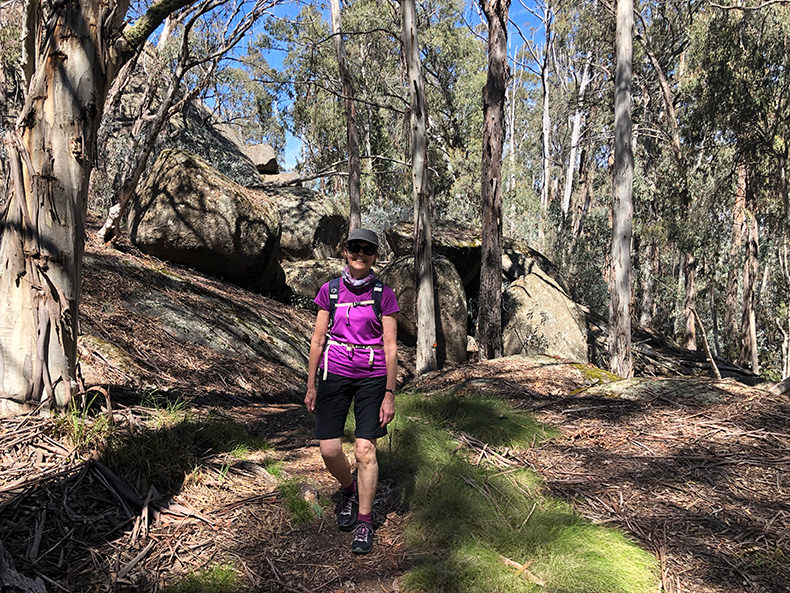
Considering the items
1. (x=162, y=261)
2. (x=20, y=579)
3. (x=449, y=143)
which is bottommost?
(x=20, y=579)

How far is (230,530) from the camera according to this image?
9.18 ft

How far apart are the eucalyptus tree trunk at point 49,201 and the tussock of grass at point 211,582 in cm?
139

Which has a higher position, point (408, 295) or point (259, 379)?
point (408, 295)

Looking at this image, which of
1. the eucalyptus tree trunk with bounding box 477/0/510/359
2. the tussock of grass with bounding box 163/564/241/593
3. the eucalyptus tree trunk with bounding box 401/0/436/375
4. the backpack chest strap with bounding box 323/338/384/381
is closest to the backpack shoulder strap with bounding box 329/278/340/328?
the backpack chest strap with bounding box 323/338/384/381

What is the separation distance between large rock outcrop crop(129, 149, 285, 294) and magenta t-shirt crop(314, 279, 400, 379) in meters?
5.87

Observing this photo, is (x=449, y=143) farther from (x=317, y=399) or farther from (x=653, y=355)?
(x=317, y=399)

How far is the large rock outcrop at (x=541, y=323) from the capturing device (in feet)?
34.4

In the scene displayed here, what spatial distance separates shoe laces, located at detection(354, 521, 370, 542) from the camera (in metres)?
2.79

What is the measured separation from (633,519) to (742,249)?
24.0 meters

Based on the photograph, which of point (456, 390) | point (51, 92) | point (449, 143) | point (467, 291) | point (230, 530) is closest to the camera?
point (230, 530)

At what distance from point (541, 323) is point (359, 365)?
8414 millimetres

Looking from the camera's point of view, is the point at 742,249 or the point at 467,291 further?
the point at 742,249

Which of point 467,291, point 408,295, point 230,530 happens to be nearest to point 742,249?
point 467,291

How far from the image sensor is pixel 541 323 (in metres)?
10.7
